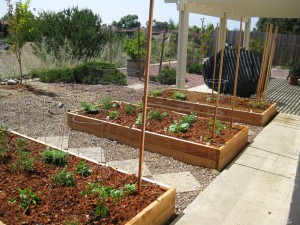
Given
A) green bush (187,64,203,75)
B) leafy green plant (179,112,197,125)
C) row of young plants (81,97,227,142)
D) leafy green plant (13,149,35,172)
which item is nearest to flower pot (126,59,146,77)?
green bush (187,64,203,75)

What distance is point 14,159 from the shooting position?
328 centimetres

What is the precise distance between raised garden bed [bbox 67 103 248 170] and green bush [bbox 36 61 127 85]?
4.08 meters

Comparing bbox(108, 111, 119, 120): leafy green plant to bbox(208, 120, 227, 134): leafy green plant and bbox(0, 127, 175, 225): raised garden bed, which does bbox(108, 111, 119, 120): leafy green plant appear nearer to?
bbox(208, 120, 227, 134): leafy green plant

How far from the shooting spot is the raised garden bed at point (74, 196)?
239 cm

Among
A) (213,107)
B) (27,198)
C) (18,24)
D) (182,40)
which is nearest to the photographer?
(27,198)

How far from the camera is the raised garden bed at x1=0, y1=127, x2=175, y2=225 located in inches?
94.1

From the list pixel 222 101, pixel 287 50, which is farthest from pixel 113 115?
pixel 287 50

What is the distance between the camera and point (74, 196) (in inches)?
105

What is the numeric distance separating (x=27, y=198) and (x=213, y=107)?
14.1ft

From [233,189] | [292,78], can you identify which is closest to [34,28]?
[233,189]

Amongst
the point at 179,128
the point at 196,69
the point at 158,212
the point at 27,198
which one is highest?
the point at 196,69

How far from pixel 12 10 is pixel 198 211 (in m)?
7.19

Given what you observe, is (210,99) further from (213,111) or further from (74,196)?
(74,196)

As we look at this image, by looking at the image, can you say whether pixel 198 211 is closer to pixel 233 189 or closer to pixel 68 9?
pixel 233 189
